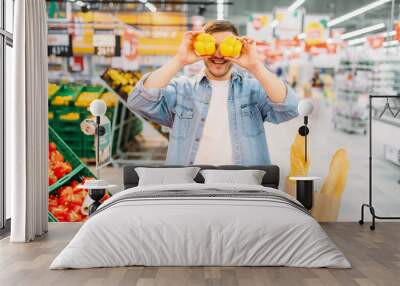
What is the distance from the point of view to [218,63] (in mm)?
7660

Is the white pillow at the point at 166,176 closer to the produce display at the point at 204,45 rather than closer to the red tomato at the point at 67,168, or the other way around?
the red tomato at the point at 67,168

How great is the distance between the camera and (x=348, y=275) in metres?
5.05

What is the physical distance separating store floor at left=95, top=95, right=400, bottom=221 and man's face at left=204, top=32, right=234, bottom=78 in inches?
37.7

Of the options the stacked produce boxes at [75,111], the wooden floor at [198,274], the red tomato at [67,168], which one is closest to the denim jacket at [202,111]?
the stacked produce boxes at [75,111]

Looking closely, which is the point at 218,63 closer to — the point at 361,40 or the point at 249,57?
the point at 249,57

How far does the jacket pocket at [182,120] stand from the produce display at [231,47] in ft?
2.46

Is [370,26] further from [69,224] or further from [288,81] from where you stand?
[69,224]

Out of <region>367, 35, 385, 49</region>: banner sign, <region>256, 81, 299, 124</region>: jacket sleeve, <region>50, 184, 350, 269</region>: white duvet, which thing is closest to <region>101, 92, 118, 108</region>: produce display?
<region>256, 81, 299, 124</region>: jacket sleeve

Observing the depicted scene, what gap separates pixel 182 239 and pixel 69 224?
278cm

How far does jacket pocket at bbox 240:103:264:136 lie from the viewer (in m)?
7.71

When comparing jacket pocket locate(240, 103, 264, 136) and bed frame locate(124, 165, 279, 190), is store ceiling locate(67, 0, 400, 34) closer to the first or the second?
jacket pocket locate(240, 103, 264, 136)

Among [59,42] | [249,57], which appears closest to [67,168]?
[59,42]

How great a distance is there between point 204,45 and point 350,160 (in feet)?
7.07

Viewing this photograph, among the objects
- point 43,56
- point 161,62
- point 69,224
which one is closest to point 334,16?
point 161,62
